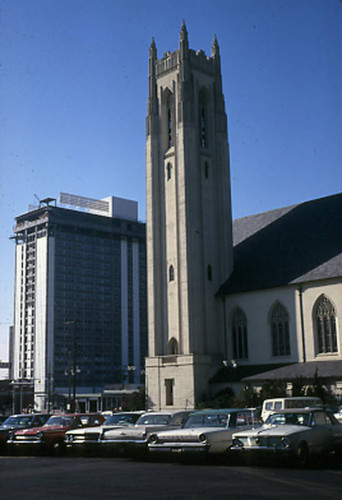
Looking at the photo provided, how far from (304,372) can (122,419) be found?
2110 cm

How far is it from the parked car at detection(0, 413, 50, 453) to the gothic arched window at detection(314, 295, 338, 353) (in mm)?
22051

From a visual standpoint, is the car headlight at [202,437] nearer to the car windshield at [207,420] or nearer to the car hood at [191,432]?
the car hood at [191,432]

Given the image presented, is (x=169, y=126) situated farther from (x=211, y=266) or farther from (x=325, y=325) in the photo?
(x=325, y=325)

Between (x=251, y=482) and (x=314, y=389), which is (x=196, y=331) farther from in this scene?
(x=251, y=482)

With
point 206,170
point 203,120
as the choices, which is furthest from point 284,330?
point 203,120

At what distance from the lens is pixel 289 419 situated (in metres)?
18.4

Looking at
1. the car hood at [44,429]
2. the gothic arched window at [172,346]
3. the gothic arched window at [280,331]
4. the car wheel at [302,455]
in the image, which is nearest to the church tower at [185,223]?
the gothic arched window at [172,346]

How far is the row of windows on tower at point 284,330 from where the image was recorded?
139 ft

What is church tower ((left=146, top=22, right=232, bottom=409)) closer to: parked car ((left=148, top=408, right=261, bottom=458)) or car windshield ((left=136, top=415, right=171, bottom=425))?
car windshield ((left=136, top=415, right=171, bottom=425))

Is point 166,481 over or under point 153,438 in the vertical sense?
under

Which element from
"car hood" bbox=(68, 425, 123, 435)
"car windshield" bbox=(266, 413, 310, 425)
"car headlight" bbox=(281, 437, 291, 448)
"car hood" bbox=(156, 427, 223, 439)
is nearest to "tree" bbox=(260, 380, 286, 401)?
"car hood" bbox=(68, 425, 123, 435)

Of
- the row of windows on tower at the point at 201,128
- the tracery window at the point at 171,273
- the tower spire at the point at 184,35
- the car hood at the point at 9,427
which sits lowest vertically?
the car hood at the point at 9,427

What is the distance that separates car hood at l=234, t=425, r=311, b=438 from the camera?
16938mm

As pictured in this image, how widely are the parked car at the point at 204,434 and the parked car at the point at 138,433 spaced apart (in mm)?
1081
